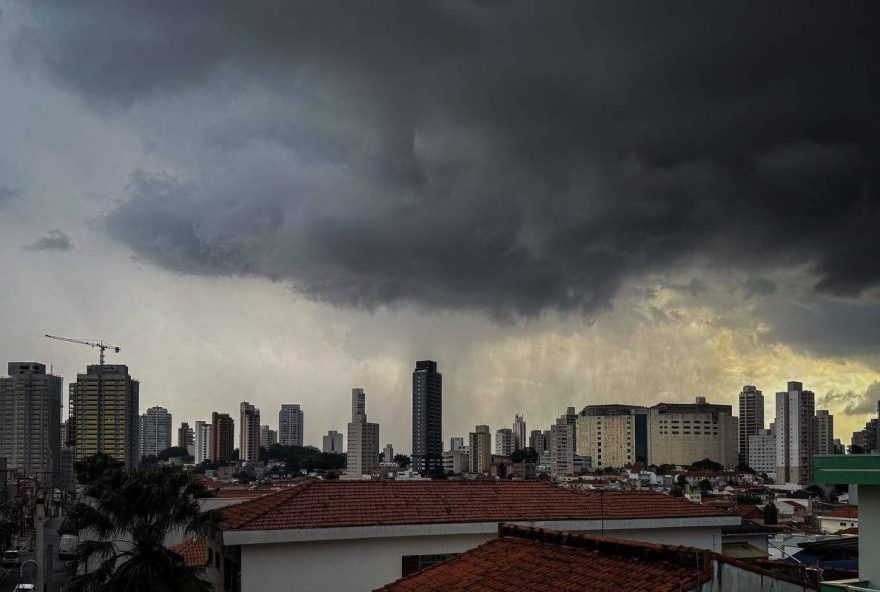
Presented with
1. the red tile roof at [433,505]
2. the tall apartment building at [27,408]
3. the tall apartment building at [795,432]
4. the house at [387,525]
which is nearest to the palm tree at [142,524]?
the house at [387,525]

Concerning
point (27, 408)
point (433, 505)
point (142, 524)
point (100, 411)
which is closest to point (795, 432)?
point (100, 411)

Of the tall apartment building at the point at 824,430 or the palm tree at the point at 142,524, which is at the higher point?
the palm tree at the point at 142,524

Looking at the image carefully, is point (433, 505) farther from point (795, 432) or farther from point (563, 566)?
point (795, 432)

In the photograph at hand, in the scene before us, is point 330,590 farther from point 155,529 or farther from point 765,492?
point 765,492

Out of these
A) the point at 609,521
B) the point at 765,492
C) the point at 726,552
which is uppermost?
the point at 609,521

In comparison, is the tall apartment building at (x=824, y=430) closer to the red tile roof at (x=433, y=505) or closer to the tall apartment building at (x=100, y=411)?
the tall apartment building at (x=100, y=411)

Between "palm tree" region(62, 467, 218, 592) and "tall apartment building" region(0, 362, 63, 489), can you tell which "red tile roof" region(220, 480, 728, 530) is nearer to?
"palm tree" region(62, 467, 218, 592)

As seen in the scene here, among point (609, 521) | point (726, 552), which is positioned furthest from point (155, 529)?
point (726, 552)
